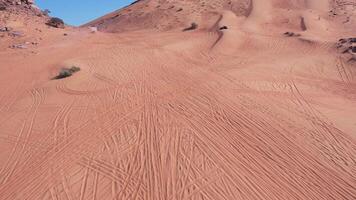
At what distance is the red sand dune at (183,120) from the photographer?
22.9 ft

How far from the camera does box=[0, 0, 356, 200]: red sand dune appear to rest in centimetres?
696

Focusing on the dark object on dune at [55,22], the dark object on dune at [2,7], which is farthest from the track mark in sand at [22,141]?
the dark object on dune at [2,7]

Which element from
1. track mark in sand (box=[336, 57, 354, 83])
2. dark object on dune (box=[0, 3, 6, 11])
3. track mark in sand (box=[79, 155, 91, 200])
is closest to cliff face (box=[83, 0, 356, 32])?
track mark in sand (box=[336, 57, 354, 83])

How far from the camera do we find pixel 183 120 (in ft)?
30.9

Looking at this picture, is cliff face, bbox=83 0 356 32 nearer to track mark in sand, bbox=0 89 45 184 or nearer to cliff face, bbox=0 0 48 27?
cliff face, bbox=0 0 48 27

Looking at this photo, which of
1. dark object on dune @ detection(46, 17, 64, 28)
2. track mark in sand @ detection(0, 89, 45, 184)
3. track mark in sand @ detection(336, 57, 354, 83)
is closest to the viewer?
track mark in sand @ detection(0, 89, 45, 184)

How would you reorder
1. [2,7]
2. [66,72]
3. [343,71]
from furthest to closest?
[2,7] < [66,72] < [343,71]

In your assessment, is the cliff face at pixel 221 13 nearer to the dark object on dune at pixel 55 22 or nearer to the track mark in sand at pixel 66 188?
the dark object on dune at pixel 55 22

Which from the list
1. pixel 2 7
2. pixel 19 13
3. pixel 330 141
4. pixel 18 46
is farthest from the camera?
pixel 19 13

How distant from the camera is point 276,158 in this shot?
7.62 meters

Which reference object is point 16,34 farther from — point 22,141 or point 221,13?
point 221,13

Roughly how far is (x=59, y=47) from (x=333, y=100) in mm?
16035

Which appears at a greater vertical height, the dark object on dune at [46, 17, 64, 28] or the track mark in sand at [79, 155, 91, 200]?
the dark object on dune at [46, 17, 64, 28]

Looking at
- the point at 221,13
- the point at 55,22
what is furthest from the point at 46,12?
the point at 221,13
